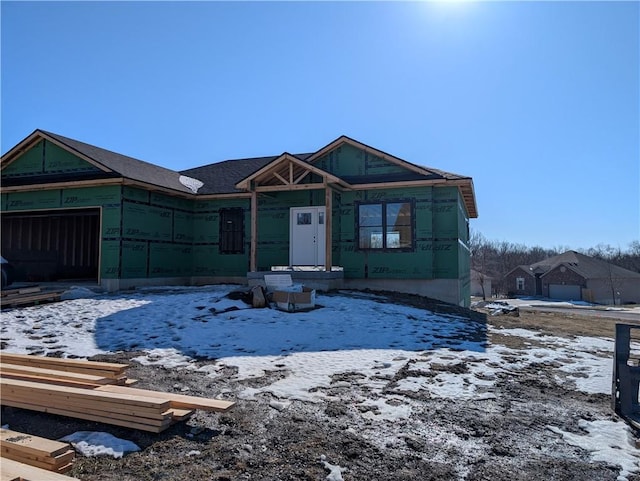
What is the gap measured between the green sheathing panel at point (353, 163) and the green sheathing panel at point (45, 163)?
26.1ft

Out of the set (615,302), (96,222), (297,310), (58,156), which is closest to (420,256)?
(297,310)

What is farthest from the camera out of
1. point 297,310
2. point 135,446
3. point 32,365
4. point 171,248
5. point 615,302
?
point 615,302

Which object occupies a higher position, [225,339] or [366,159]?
[366,159]

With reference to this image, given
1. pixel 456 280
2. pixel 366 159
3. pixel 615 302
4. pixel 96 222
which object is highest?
pixel 366 159

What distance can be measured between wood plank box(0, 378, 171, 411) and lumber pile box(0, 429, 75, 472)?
0.72m

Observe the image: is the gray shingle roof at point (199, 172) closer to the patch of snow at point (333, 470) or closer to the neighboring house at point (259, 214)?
the neighboring house at point (259, 214)

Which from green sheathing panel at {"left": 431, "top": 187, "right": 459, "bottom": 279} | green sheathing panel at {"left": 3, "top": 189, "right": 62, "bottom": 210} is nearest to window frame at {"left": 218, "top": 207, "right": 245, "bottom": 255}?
green sheathing panel at {"left": 3, "top": 189, "right": 62, "bottom": 210}

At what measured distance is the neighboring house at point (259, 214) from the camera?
13523 millimetres

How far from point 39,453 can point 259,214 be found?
12643 millimetres

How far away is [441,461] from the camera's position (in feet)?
11.7

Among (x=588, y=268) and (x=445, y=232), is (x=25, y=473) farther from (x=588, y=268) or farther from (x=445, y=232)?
(x=588, y=268)

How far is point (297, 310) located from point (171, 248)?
773cm

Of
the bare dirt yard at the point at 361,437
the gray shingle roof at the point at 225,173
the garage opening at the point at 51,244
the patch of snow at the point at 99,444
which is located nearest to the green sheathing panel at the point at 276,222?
the gray shingle roof at the point at 225,173

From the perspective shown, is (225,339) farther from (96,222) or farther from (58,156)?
(96,222)
